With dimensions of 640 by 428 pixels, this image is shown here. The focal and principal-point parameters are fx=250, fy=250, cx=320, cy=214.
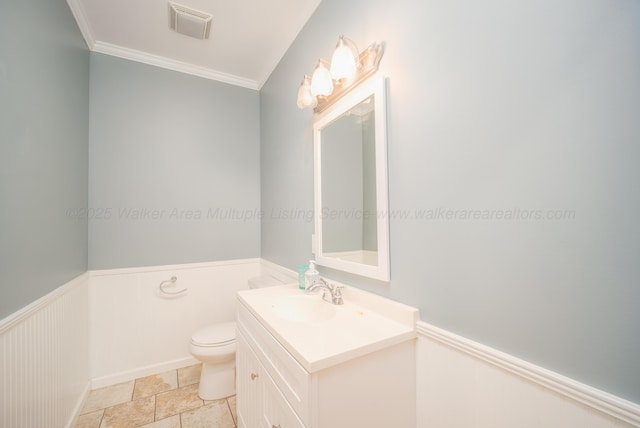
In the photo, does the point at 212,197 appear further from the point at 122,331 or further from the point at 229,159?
the point at 122,331

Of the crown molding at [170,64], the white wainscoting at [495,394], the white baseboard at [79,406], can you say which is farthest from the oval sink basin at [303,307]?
the crown molding at [170,64]

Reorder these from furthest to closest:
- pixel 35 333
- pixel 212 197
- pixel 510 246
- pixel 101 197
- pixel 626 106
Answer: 1. pixel 212 197
2. pixel 101 197
3. pixel 35 333
4. pixel 510 246
5. pixel 626 106

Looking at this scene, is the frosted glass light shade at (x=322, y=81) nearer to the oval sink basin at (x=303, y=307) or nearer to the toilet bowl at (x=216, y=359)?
the oval sink basin at (x=303, y=307)

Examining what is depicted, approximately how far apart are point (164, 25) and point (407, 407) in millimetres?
2587

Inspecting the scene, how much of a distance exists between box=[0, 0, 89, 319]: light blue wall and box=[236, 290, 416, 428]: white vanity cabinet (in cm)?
99

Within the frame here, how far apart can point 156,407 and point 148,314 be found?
0.68 m

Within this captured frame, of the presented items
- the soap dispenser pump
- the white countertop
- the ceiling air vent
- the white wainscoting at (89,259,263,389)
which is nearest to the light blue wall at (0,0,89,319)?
the white wainscoting at (89,259,263,389)

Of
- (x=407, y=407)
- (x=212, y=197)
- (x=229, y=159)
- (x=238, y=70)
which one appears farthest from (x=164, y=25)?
(x=407, y=407)

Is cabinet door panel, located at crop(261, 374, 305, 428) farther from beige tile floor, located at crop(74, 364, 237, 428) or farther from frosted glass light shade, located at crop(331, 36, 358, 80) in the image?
frosted glass light shade, located at crop(331, 36, 358, 80)

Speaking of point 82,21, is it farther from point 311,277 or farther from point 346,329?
point 346,329

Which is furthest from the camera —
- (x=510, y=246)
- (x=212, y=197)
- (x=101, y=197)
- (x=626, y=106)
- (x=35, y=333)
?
(x=212, y=197)

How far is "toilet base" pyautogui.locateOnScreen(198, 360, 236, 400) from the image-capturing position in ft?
5.61

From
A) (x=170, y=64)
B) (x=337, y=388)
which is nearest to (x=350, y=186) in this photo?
(x=337, y=388)

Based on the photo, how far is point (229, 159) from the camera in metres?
2.34
